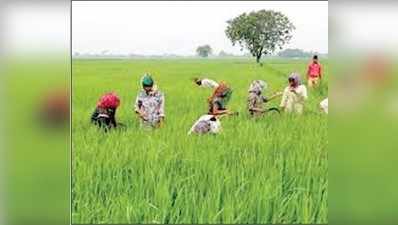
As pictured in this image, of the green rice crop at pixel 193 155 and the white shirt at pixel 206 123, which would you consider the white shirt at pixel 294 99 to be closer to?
the green rice crop at pixel 193 155

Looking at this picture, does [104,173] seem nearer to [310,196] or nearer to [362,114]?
[310,196]

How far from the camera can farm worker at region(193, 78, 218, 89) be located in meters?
2.59

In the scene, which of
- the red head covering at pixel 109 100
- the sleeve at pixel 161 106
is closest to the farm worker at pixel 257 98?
the sleeve at pixel 161 106

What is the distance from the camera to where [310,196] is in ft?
8.03

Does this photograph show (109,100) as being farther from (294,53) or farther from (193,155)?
(294,53)

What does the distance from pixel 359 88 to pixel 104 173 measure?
3.29ft

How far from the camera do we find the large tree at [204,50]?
2.56 meters

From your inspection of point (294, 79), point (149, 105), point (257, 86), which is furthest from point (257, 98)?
point (149, 105)

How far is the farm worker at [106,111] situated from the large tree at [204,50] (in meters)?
0.36

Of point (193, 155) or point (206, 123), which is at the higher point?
point (206, 123)

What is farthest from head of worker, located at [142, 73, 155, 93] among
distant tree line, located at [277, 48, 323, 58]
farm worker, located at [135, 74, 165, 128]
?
distant tree line, located at [277, 48, 323, 58]

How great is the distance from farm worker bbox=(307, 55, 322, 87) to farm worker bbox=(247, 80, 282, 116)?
14 centimetres

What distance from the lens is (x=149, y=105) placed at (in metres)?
2.60

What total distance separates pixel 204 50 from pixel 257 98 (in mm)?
277
